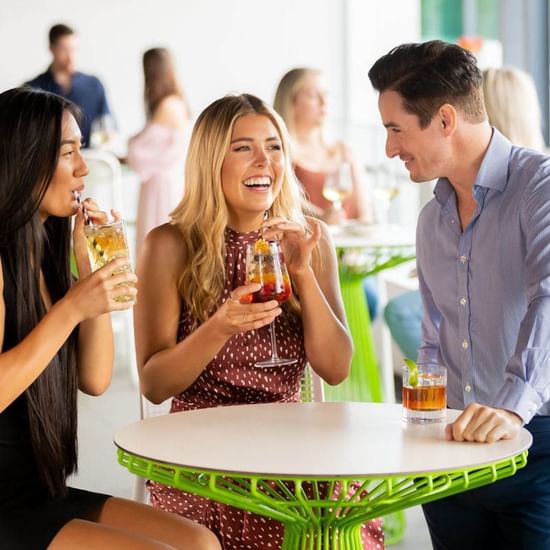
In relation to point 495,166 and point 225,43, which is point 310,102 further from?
point 225,43

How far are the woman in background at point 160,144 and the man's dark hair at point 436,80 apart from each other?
3911 millimetres

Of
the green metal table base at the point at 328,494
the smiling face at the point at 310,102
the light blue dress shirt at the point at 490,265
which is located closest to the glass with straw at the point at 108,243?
the green metal table base at the point at 328,494

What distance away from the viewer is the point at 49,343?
82.4 inches

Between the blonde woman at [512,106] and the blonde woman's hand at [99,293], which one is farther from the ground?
the blonde woman at [512,106]

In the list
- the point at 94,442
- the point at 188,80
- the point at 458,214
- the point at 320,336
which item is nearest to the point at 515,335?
the point at 458,214

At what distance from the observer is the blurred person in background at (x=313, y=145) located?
5277 mm

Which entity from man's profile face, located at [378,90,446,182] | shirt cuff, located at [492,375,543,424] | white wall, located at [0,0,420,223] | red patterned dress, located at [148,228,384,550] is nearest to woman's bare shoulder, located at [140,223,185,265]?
red patterned dress, located at [148,228,384,550]

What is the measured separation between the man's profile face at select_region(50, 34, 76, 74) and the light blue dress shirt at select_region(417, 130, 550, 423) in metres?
5.74

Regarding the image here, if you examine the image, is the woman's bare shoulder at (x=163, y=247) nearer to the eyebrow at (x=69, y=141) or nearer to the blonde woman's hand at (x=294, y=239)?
the blonde woman's hand at (x=294, y=239)

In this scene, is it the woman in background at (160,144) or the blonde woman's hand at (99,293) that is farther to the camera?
the woman in background at (160,144)

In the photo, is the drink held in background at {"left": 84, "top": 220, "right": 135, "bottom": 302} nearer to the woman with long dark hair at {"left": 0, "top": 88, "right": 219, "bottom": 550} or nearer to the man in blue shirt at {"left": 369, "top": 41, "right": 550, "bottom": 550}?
the woman with long dark hair at {"left": 0, "top": 88, "right": 219, "bottom": 550}

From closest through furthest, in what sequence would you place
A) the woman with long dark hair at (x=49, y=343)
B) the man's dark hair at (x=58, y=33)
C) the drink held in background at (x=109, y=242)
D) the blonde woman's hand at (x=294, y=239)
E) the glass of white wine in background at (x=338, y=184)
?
1. the woman with long dark hair at (x=49, y=343)
2. the drink held in background at (x=109, y=242)
3. the blonde woman's hand at (x=294, y=239)
4. the glass of white wine in background at (x=338, y=184)
5. the man's dark hair at (x=58, y=33)

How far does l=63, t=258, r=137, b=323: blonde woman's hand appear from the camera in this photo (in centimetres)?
212

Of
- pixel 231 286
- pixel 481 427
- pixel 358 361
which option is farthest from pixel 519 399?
pixel 358 361
